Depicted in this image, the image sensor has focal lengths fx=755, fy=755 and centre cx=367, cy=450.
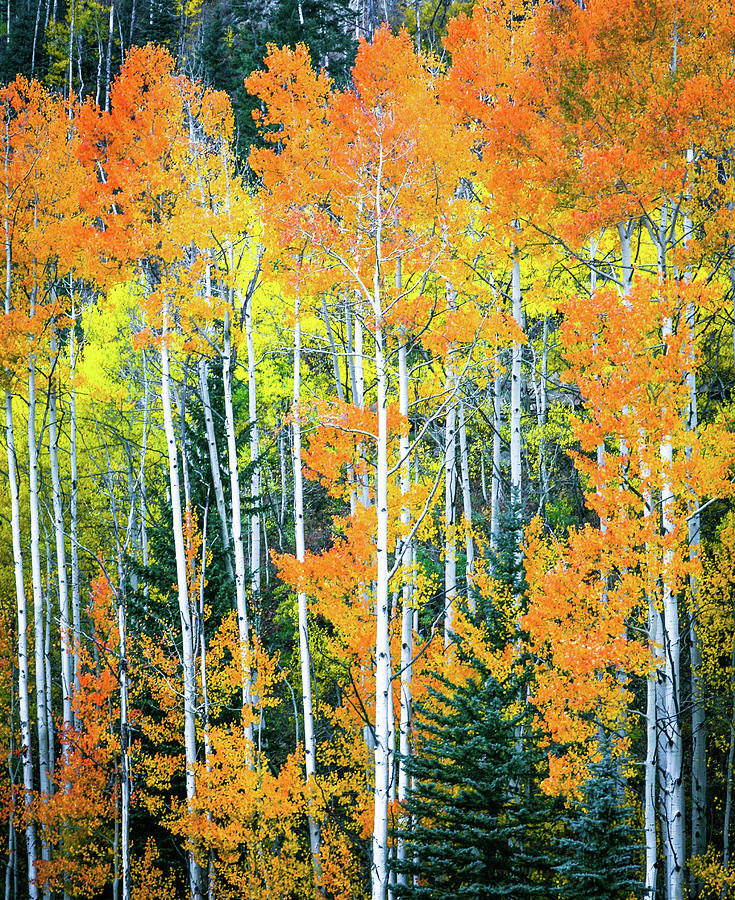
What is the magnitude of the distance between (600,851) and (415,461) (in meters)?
8.82

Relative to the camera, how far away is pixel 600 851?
28.2ft

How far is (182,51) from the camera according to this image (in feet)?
123

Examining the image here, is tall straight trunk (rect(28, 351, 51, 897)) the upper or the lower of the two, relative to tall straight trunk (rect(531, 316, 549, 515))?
lower

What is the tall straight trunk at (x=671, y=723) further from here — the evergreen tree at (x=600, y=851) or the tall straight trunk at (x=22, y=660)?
Answer: the tall straight trunk at (x=22, y=660)

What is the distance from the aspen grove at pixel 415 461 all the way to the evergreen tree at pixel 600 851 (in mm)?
41

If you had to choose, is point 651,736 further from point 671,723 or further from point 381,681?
point 381,681

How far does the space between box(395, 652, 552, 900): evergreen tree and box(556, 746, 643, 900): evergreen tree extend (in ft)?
1.27

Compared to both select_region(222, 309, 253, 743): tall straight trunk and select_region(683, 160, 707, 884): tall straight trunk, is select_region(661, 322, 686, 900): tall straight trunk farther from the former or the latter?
select_region(222, 309, 253, 743): tall straight trunk

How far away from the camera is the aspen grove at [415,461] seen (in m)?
8.74

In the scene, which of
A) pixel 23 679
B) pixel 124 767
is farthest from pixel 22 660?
pixel 124 767

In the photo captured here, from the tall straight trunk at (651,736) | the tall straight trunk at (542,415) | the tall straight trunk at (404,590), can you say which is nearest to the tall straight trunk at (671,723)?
the tall straight trunk at (651,736)

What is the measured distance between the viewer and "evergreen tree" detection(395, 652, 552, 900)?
8812 millimetres

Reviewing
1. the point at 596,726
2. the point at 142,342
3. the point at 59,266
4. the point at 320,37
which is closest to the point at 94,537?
the point at 59,266

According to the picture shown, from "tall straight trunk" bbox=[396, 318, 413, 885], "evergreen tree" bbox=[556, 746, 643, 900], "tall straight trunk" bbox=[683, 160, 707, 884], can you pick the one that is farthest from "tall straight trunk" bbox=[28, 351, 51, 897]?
"tall straight trunk" bbox=[683, 160, 707, 884]
